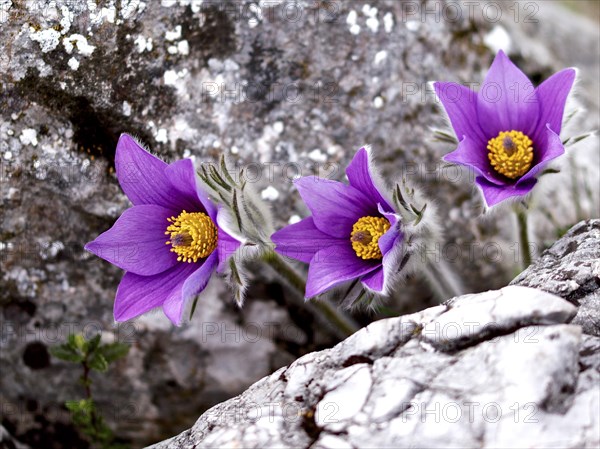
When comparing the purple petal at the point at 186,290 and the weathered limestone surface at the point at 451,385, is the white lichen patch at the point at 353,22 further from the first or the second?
the weathered limestone surface at the point at 451,385

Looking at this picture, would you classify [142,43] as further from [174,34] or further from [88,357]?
[88,357]

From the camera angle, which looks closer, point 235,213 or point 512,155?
point 235,213

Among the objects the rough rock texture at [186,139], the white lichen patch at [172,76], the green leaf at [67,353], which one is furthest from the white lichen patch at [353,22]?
the green leaf at [67,353]

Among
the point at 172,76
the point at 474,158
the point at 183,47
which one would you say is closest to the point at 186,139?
the point at 172,76

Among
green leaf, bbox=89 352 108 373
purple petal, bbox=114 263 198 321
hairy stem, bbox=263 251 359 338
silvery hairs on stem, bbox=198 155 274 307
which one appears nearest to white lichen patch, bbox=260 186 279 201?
hairy stem, bbox=263 251 359 338

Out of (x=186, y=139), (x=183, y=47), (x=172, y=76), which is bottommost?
(x=186, y=139)

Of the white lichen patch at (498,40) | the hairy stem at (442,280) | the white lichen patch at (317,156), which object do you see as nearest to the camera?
the hairy stem at (442,280)
